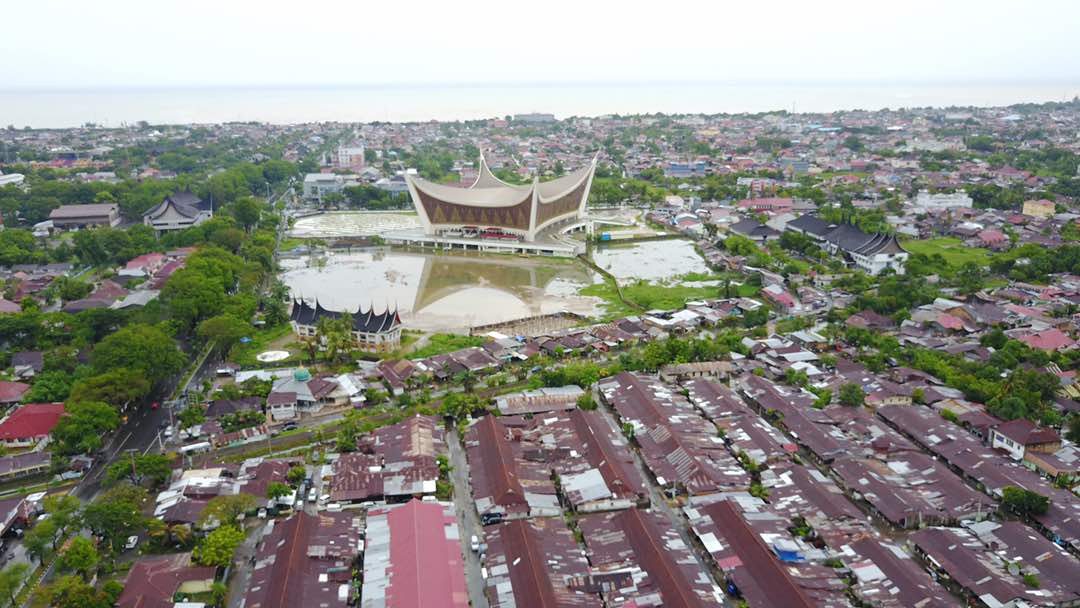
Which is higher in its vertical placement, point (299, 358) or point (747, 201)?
point (747, 201)

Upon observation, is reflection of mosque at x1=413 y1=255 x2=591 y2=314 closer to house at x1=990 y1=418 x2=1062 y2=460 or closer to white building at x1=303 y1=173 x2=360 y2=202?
house at x1=990 y1=418 x2=1062 y2=460

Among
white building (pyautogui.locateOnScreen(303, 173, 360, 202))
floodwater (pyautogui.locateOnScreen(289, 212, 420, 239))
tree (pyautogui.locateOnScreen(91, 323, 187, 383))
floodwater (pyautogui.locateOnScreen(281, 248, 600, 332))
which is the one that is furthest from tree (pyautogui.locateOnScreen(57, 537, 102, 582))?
white building (pyautogui.locateOnScreen(303, 173, 360, 202))

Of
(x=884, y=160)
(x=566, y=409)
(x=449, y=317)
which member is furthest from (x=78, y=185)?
(x=884, y=160)

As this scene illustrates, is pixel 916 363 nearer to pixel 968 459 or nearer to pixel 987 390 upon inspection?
pixel 987 390

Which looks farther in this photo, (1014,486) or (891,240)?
(891,240)

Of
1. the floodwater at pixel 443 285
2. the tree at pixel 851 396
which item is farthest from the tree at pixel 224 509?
the tree at pixel 851 396
